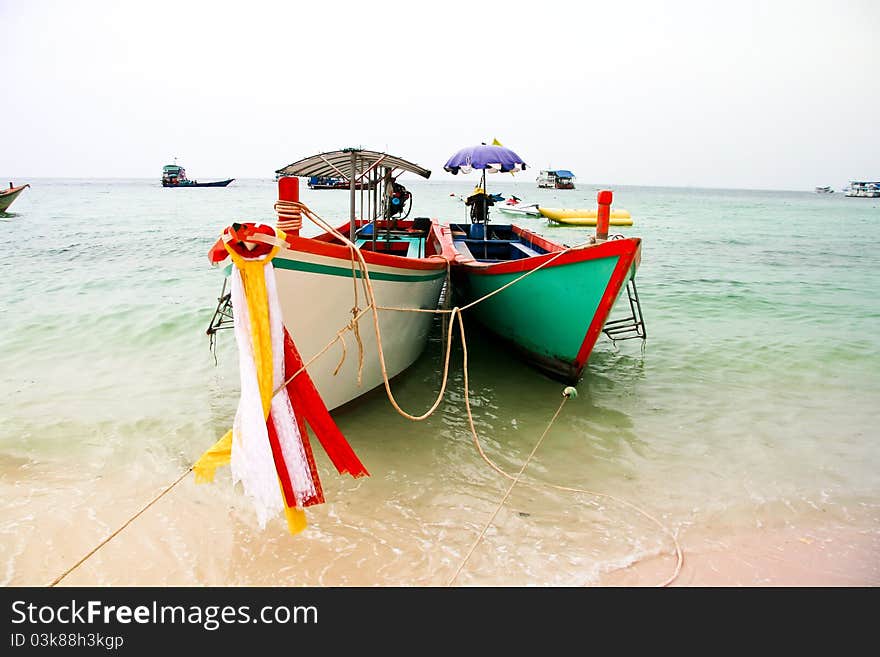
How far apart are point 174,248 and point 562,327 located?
18.3 metres

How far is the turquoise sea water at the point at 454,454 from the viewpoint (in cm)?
353

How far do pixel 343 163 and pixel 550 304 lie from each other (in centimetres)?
357

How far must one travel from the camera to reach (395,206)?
1138 cm

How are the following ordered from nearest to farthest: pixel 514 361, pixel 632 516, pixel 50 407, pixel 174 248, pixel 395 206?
pixel 632 516 → pixel 50 407 → pixel 514 361 → pixel 395 206 → pixel 174 248

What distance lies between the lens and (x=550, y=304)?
6.05 meters

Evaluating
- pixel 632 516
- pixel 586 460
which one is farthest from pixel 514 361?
pixel 632 516

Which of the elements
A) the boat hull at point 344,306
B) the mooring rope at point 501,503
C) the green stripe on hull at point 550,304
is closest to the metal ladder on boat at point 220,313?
the boat hull at point 344,306

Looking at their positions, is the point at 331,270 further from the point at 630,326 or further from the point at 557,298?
the point at 630,326

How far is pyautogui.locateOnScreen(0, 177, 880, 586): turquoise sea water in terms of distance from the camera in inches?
139

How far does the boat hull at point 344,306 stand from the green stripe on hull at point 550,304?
86cm

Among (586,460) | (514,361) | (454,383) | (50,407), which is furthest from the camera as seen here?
(514,361)

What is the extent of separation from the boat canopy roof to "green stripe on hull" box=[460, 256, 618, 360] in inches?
76.4

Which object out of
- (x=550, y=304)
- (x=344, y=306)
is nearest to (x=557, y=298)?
Answer: (x=550, y=304)
